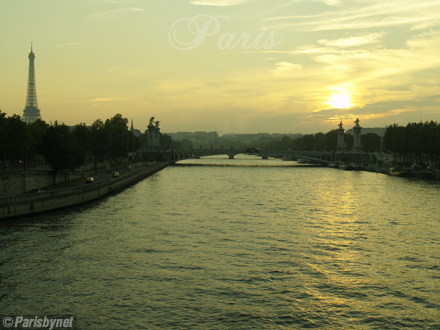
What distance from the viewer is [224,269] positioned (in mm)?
17750

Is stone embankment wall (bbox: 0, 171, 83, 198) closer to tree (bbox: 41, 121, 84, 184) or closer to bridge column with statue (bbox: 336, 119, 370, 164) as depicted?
tree (bbox: 41, 121, 84, 184)

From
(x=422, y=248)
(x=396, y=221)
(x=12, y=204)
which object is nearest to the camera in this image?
(x=422, y=248)

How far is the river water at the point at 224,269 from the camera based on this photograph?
13625mm

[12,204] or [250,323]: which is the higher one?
[12,204]

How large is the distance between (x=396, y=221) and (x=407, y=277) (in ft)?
43.4

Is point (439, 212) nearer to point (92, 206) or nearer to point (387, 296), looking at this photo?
point (387, 296)

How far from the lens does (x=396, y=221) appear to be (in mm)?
29641

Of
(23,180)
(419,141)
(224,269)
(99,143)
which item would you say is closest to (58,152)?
(23,180)

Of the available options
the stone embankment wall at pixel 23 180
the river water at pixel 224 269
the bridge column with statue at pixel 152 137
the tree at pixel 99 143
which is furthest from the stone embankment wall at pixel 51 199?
the bridge column with statue at pixel 152 137

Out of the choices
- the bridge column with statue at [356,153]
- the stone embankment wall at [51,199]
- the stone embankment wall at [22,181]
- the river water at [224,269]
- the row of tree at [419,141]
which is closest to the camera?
the river water at [224,269]

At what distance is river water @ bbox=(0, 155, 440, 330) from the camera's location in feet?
44.7

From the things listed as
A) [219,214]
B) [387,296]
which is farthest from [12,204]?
[387,296]

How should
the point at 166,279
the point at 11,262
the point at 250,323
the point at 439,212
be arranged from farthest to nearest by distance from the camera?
the point at 439,212
the point at 11,262
the point at 166,279
the point at 250,323

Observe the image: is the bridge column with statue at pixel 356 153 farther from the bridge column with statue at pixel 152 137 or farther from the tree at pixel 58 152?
the tree at pixel 58 152
